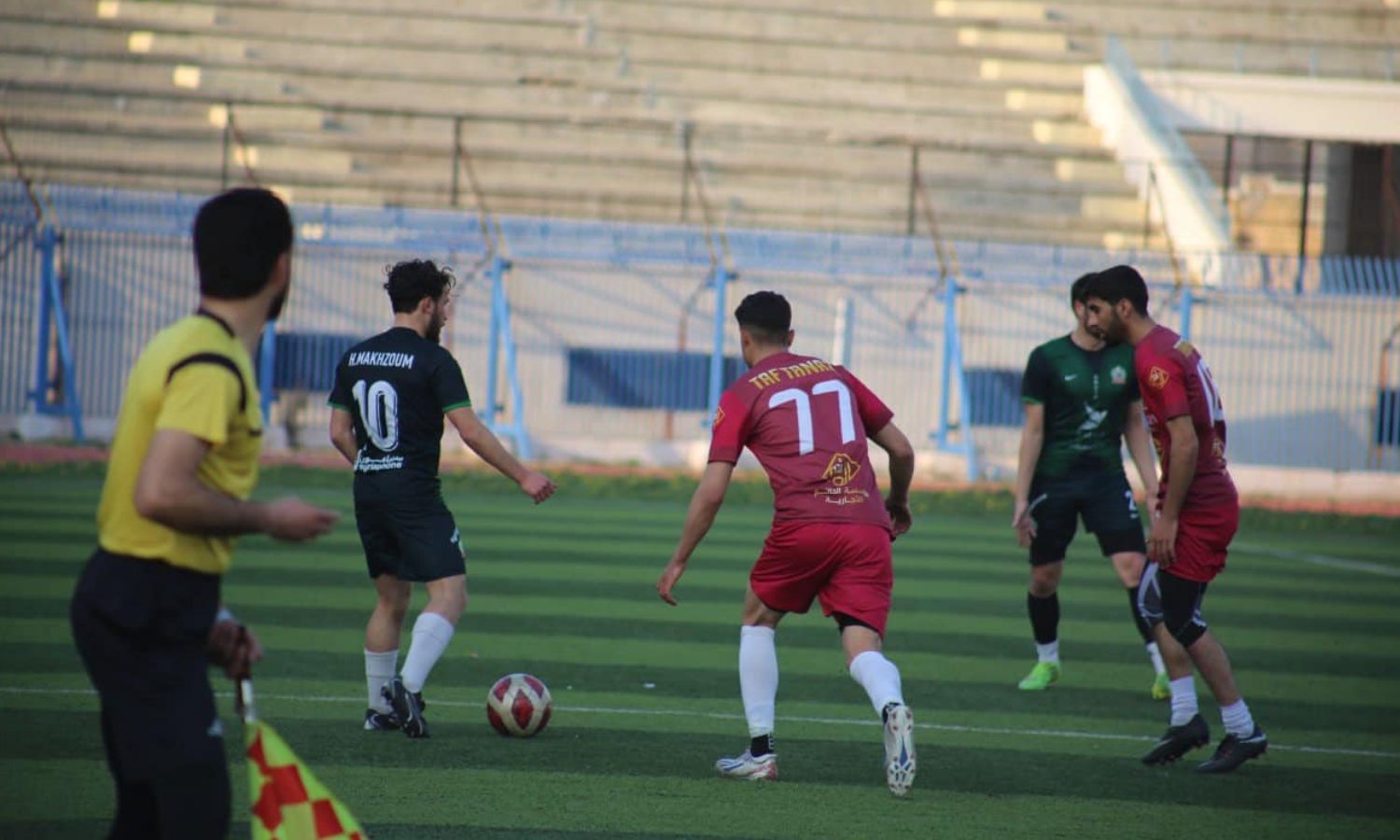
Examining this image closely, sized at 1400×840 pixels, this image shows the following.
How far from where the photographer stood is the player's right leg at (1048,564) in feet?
30.2

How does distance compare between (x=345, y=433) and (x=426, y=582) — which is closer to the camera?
(x=426, y=582)

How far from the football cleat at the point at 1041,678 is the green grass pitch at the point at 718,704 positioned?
0.07 meters

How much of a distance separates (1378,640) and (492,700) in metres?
6.78

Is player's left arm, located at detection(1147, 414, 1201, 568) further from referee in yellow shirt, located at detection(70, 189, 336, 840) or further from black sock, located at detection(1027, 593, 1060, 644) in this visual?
referee in yellow shirt, located at detection(70, 189, 336, 840)

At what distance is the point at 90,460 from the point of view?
2048 centimetres

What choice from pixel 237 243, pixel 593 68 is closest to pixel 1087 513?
pixel 237 243

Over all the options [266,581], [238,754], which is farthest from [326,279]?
[238,754]

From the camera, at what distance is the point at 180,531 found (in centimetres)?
362

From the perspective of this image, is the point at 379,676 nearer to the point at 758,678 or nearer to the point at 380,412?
the point at 380,412

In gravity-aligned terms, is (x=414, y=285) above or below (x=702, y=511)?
above

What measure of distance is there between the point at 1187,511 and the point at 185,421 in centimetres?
480

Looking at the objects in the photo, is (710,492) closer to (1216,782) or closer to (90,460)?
(1216,782)

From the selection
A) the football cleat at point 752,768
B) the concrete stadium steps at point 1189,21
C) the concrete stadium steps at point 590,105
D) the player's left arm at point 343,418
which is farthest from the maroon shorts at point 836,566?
the concrete stadium steps at point 1189,21

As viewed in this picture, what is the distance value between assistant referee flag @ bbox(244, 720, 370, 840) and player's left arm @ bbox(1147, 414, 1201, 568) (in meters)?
4.26
